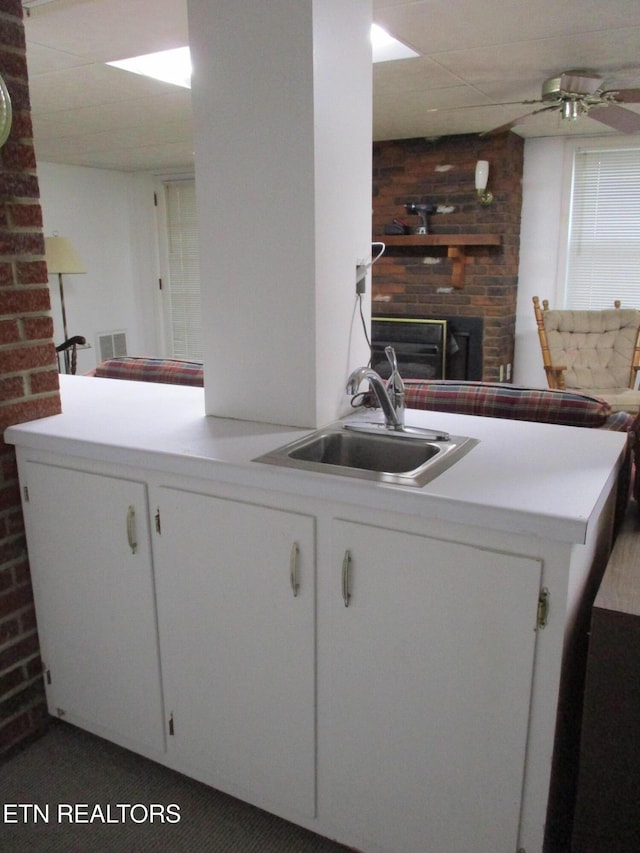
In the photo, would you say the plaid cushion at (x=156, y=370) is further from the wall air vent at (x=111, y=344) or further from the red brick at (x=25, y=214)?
the wall air vent at (x=111, y=344)

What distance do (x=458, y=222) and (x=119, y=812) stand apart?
4.47 meters

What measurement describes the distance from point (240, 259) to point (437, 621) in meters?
1.01

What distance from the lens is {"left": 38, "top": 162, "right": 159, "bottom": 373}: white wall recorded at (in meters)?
6.01

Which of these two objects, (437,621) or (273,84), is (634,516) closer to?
(437,621)

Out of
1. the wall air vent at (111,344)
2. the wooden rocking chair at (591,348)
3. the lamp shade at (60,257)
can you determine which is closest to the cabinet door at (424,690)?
the wooden rocking chair at (591,348)

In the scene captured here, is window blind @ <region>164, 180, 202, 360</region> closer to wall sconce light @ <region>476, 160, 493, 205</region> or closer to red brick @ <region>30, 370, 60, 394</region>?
wall sconce light @ <region>476, 160, 493, 205</region>

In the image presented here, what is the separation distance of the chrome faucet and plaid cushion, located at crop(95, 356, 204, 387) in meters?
1.56

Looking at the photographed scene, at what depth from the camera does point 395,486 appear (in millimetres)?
1267

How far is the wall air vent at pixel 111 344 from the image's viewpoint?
21.4 ft

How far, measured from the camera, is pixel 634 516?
1.65 m

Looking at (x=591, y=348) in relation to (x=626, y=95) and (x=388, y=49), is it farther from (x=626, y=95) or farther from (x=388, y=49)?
(x=388, y=49)

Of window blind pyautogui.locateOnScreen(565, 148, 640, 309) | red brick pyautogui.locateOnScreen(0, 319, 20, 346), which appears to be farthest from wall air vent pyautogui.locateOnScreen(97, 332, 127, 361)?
red brick pyautogui.locateOnScreen(0, 319, 20, 346)

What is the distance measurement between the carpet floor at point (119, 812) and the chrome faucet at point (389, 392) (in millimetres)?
990

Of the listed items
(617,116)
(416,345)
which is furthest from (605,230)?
(617,116)
